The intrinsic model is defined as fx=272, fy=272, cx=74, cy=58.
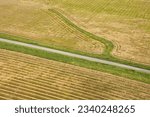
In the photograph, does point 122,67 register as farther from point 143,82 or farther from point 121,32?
point 121,32

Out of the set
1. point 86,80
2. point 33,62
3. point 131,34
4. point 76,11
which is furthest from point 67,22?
point 86,80

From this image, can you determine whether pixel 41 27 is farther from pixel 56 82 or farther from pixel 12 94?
pixel 12 94

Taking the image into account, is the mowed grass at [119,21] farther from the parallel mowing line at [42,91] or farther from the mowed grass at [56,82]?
the parallel mowing line at [42,91]

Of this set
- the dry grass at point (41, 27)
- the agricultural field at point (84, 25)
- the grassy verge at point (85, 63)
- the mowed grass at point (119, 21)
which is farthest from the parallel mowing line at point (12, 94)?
the mowed grass at point (119, 21)

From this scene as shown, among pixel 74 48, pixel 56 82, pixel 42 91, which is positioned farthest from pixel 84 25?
pixel 42 91

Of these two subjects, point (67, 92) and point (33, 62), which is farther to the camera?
point (33, 62)

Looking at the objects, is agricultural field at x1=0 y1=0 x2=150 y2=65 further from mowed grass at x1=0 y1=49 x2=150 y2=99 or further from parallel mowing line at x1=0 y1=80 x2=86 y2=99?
parallel mowing line at x1=0 y1=80 x2=86 y2=99
